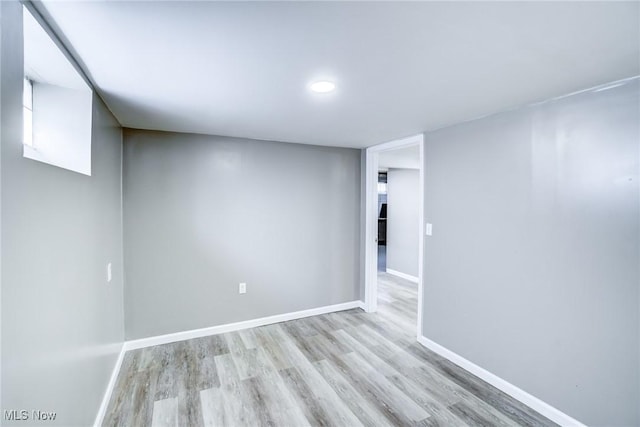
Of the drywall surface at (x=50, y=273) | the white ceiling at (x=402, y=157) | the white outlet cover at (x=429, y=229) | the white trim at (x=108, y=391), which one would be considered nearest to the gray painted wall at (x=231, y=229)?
the white trim at (x=108, y=391)

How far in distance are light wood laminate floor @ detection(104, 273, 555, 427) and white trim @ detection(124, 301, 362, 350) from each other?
0.08 metres

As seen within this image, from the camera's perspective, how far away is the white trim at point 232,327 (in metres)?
2.87

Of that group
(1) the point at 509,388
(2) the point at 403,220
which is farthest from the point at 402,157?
(1) the point at 509,388

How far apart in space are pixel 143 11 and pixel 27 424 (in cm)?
153

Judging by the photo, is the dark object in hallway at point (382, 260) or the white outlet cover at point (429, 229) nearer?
the white outlet cover at point (429, 229)

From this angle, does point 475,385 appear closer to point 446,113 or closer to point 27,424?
point 446,113

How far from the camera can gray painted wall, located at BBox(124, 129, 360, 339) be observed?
2855 millimetres

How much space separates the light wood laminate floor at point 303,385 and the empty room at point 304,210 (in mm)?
19

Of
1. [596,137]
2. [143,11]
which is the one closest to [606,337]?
[596,137]

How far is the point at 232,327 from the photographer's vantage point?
3.22m

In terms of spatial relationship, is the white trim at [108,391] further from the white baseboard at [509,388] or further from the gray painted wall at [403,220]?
the gray painted wall at [403,220]

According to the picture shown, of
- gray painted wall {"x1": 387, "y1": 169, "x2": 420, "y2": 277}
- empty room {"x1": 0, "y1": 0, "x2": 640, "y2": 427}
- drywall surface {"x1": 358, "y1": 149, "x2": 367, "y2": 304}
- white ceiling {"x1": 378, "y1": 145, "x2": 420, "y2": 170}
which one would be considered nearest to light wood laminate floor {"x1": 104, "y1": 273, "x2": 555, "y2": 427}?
empty room {"x1": 0, "y1": 0, "x2": 640, "y2": 427}

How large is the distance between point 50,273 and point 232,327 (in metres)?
2.25

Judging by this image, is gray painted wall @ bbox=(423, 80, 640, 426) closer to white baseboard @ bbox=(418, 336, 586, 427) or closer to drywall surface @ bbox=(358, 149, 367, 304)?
white baseboard @ bbox=(418, 336, 586, 427)
